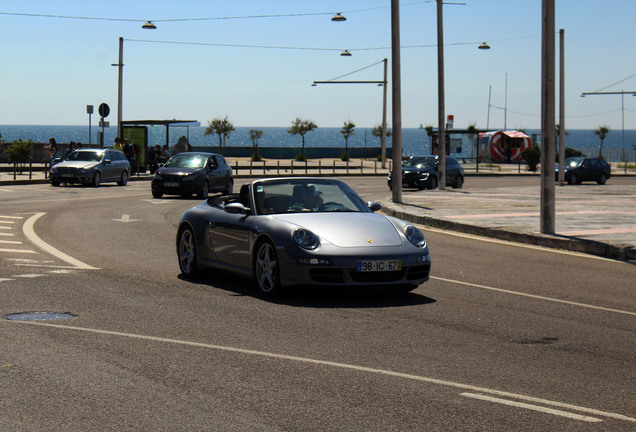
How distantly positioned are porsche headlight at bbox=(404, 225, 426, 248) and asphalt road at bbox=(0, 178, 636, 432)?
1.92 feet

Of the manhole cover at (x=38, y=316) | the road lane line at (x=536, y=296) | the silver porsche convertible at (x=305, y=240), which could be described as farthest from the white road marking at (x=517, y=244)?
the manhole cover at (x=38, y=316)

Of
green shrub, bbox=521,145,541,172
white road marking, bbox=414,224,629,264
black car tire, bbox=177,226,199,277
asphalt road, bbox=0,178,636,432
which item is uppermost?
green shrub, bbox=521,145,541,172

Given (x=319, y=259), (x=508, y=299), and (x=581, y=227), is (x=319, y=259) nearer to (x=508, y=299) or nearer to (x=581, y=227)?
(x=508, y=299)

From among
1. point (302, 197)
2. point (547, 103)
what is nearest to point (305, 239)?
point (302, 197)

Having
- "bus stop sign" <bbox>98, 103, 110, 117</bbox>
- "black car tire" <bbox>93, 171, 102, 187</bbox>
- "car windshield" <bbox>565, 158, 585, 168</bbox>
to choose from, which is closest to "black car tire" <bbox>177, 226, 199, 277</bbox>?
"black car tire" <bbox>93, 171, 102, 187</bbox>

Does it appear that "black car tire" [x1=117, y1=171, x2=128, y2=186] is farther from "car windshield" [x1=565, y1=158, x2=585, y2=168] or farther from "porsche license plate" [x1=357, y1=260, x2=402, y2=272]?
"porsche license plate" [x1=357, y1=260, x2=402, y2=272]

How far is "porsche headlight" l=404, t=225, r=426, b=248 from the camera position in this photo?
9812mm

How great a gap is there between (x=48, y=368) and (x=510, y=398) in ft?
10.1

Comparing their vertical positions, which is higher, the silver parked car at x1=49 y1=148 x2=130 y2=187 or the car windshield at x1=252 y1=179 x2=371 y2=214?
the silver parked car at x1=49 y1=148 x2=130 y2=187

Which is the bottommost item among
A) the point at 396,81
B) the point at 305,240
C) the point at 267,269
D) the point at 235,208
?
the point at 267,269

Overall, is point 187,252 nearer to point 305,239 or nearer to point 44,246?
point 305,239

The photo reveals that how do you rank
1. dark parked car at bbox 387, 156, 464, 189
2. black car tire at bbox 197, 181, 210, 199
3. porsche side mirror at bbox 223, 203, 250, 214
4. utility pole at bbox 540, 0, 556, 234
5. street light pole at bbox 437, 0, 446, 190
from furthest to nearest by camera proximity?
1. dark parked car at bbox 387, 156, 464, 189
2. street light pole at bbox 437, 0, 446, 190
3. black car tire at bbox 197, 181, 210, 199
4. utility pole at bbox 540, 0, 556, 234
5. porsche side mirror at bbox 223, 203, 250, 214

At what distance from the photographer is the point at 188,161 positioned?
3116cm

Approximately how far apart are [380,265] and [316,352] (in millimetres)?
2444
